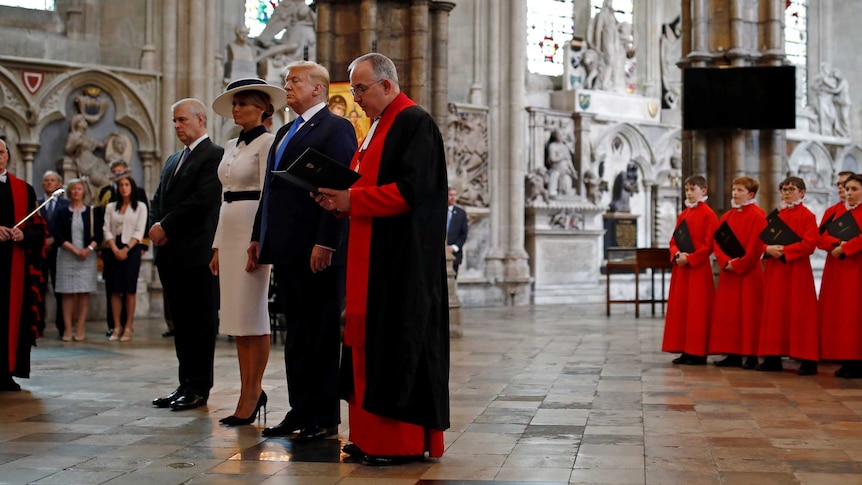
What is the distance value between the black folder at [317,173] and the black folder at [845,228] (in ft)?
15.8

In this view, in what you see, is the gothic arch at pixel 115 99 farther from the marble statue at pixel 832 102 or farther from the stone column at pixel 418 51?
the marble statue at pixel 832 102

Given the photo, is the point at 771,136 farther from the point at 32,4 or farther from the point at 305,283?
the point at 32,4

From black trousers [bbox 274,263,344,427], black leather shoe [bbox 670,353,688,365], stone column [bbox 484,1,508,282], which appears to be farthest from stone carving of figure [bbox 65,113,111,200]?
black trousers [bbox 274,263,344,427]

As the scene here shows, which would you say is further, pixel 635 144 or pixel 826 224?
pixel 635 144

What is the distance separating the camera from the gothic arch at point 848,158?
987 inches

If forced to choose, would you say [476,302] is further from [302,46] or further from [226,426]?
[226,426]

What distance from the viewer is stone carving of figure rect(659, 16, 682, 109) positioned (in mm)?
22719

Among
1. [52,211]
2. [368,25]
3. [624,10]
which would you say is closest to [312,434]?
A: [368,25]

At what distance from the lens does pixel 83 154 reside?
14711 mm

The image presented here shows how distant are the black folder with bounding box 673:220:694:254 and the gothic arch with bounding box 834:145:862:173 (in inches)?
684

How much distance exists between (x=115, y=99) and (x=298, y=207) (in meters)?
10.8

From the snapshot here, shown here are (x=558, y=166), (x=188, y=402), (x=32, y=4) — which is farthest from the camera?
(x=558, y=166)

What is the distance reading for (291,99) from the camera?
5145 mm

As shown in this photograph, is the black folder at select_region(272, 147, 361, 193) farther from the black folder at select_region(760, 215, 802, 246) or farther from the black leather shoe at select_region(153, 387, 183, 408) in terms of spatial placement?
the black folder at select_region(760, 215, 802, 246)
